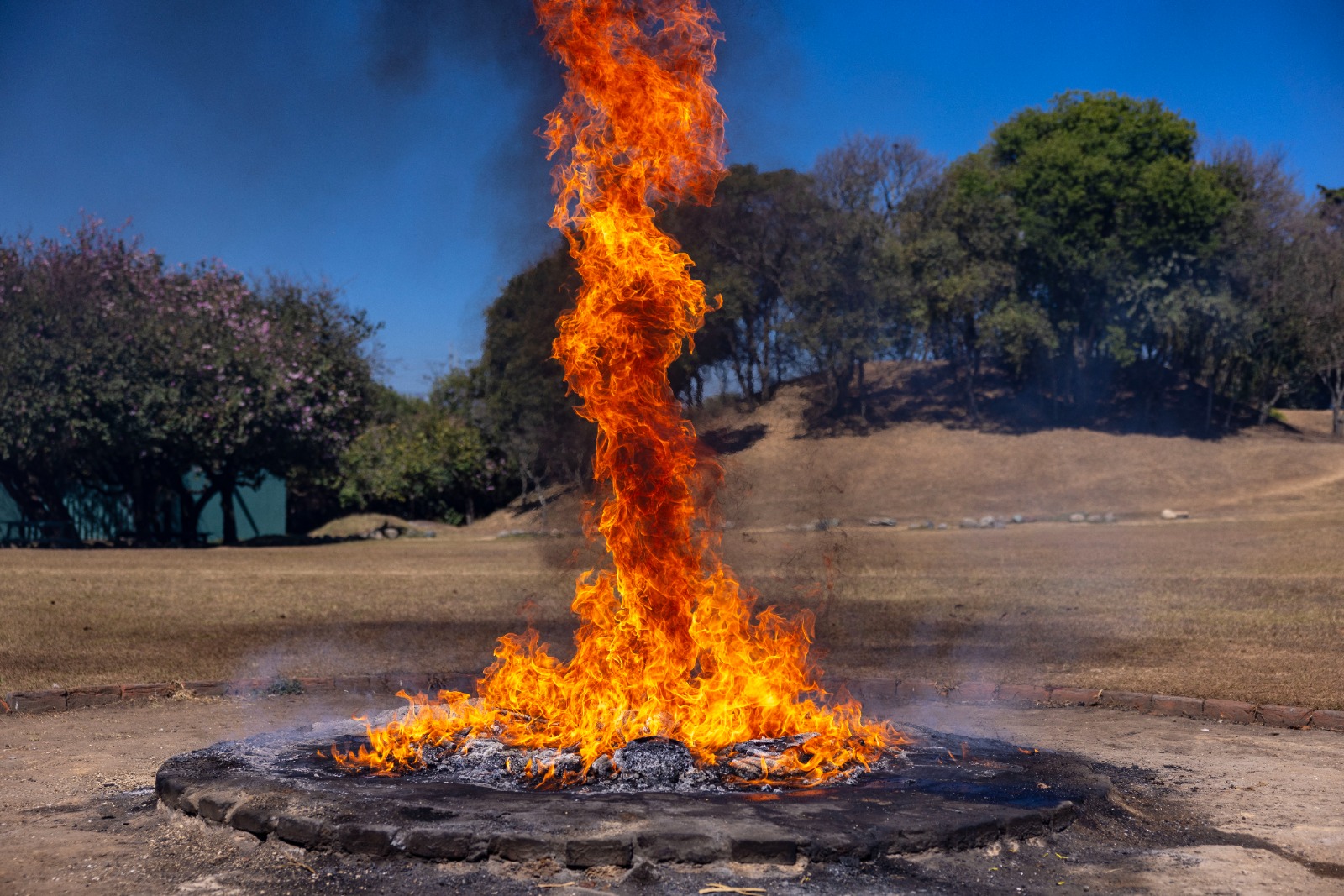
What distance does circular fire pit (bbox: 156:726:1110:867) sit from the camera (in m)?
4.54

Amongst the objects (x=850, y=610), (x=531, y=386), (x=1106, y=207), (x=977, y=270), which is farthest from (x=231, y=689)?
(x=1106, y=207)

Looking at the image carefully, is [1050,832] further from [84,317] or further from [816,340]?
[816,340]

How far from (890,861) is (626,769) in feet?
5.07

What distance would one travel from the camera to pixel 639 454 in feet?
22.3

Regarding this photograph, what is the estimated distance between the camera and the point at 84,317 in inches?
1093

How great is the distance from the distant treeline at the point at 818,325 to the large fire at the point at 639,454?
748 inches

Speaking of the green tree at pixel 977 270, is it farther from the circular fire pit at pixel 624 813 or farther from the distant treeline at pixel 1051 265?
the circular fire pit at pixel 624 813

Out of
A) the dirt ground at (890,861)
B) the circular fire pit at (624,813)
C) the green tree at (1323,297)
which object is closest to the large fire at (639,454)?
the circular fire pit at (624,813)

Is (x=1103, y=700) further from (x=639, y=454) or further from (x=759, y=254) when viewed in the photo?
(x=759, y=254)

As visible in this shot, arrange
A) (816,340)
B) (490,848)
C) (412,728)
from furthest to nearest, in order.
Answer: (816,340)
(412,728)
(490,848)

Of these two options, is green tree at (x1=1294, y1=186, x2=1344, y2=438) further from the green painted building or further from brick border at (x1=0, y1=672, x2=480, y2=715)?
brick border at (x1=0, y1=672, x2=480, y2=715)

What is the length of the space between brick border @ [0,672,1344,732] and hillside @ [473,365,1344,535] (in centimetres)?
2150

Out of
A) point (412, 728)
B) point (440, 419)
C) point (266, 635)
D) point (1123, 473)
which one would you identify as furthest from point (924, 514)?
point (412, 728)

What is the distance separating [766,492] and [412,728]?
32.9 metres
